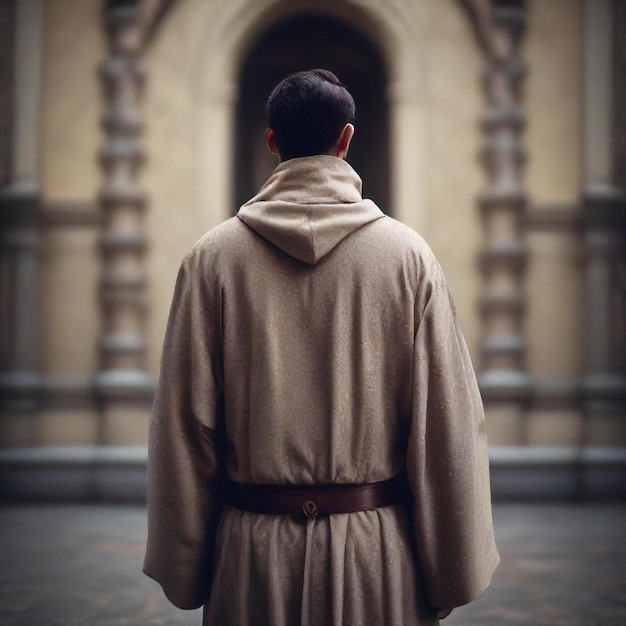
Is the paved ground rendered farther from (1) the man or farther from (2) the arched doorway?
(2) the arched doorway

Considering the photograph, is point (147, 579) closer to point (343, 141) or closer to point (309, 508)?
point (309, 508)

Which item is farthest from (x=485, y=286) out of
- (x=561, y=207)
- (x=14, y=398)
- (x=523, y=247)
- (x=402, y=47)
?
(x=14, y=398)

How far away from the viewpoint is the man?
72.1 inches

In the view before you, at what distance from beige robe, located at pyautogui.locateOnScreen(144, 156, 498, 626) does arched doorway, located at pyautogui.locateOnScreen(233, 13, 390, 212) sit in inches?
270

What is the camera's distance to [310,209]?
5.98ft

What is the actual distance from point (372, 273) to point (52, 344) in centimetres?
608

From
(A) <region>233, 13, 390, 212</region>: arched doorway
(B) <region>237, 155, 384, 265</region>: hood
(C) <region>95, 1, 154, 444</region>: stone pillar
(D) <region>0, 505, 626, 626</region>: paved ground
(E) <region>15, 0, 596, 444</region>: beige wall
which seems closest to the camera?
(B) <region>237, 155, 384, 265</region>: hood

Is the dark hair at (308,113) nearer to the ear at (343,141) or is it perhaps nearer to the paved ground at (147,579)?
the ear at (343,141)

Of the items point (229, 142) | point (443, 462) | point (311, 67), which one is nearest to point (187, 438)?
point (443, 462)

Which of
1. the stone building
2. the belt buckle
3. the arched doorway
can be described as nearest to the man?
the belt buckle

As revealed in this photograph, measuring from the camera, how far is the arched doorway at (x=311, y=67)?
877 cm

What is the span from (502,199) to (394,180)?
892 mm

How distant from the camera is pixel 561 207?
7.52 m

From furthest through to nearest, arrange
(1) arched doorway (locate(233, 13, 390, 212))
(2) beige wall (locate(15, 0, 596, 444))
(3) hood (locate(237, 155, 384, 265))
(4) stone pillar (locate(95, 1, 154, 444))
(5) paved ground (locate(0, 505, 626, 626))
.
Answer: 1. (1) arched doorway (locate(233, 13, 390, 212))
2. (2) beige wall (locate(15, 0, 596, 444))
3. (4) stone pillar (locate(95, 1, 154, 444))
4. (5) paved ground (locate(0, 505, 626, 626))
5. (3) hood (locate(237, 155, 384, 265))
